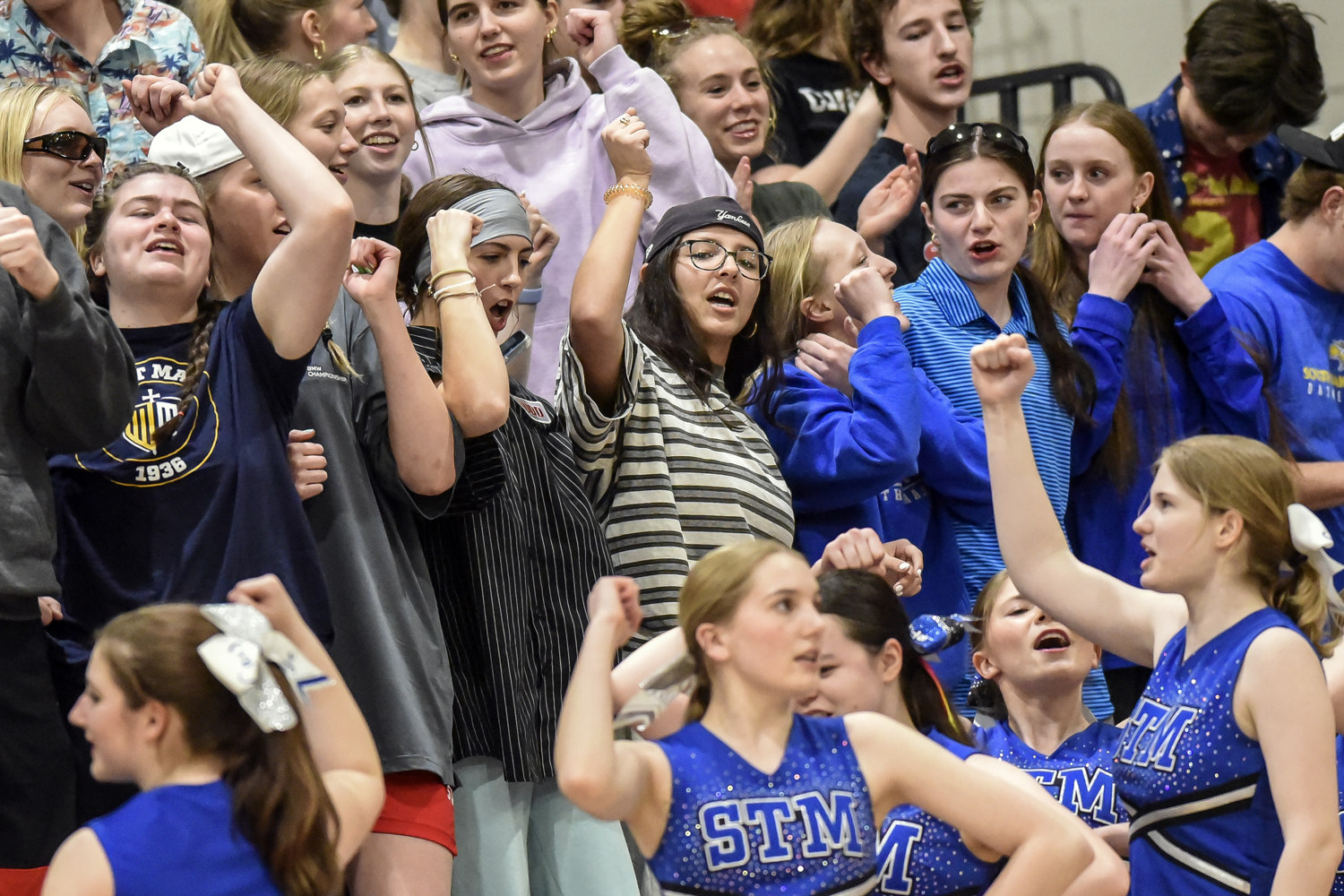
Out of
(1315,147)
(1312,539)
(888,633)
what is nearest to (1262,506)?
(1312,539)

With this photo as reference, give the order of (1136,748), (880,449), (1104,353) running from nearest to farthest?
(1136,748) < (880,449) < (1104,353)

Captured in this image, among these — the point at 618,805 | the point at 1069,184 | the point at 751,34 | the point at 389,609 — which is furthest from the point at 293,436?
the point at 751,34

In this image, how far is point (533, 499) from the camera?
3416mm

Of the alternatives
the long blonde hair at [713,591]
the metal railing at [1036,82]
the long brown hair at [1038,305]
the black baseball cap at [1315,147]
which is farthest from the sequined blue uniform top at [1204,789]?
the metal railing at [1036,82]

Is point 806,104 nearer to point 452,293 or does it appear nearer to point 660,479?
point 660,479

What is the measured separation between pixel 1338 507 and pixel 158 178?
118 inches

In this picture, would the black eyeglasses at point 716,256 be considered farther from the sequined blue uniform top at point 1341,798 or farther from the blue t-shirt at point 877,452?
the sequined blue uniform top at point 1341,798

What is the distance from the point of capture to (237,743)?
96.9 inches

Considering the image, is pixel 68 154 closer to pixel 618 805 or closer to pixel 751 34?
pixel 618 805

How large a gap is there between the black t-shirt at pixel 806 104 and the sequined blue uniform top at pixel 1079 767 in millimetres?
2617

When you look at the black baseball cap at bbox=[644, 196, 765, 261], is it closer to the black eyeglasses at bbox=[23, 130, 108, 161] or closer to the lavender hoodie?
the lavender hoodie

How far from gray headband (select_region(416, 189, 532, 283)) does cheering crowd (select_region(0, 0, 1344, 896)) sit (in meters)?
0.01

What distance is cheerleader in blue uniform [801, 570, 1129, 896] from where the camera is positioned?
2902 mm

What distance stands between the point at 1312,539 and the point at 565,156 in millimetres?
2209
